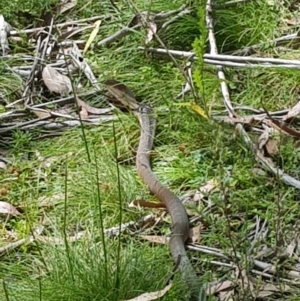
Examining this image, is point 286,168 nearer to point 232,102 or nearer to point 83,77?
point 232,102

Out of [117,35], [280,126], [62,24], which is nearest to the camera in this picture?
[280,126]

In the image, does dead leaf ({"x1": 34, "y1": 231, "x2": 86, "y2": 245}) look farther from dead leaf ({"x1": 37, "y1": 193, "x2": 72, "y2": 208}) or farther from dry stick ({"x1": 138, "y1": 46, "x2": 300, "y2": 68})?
dry stick ({"x1": 138, "y1": 46, "x2": 300, "y2": 68})

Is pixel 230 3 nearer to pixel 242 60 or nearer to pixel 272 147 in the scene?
pixel 242 60

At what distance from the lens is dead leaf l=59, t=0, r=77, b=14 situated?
4715 mm

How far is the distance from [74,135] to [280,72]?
991 mm

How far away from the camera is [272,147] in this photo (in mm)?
3322

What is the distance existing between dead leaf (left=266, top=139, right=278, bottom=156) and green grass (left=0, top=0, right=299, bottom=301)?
3 cm

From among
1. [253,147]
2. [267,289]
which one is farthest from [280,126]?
[267,289]

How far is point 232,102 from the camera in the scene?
3709mm

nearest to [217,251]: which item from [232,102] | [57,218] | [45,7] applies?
[57,218]

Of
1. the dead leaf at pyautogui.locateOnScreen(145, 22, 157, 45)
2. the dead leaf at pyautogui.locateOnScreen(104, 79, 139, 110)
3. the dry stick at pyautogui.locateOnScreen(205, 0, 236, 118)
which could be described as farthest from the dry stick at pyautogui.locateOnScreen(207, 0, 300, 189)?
the dead leaf at pyautogui.locateOnScreen(104, 79, 139, 110)

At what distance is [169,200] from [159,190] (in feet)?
0.31

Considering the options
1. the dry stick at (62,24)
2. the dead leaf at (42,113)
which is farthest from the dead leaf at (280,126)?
the dry stick at (62,24)

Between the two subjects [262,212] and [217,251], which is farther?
[262,212]
